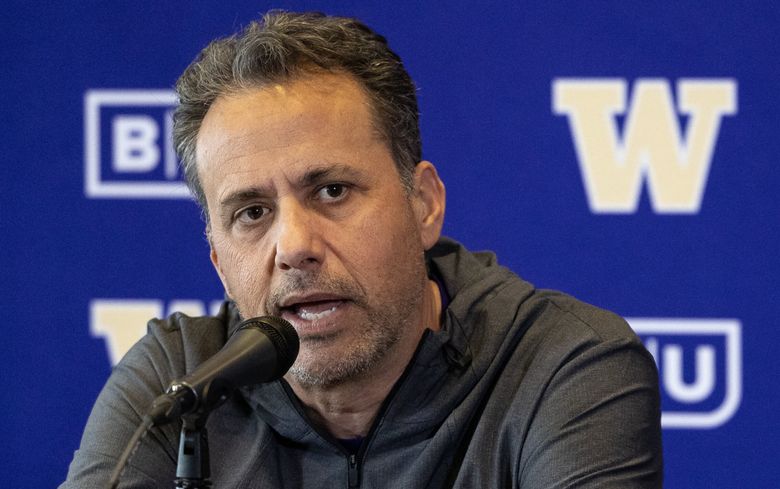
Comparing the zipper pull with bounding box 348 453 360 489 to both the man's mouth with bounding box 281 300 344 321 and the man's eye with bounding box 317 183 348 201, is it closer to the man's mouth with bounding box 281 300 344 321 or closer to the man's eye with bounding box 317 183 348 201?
the man's mouth with bounding box 281 300 344 321

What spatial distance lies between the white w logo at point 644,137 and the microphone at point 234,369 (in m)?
1.42

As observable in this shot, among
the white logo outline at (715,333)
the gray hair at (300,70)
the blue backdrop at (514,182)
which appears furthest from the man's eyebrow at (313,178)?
the white logo outline at (715,333)

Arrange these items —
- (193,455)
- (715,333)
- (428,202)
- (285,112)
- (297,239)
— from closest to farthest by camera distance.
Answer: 1. (193,455)
2. (297,239)
3. (285,112)
4. (428,202)
5. (715,333)

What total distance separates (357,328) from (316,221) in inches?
7.2

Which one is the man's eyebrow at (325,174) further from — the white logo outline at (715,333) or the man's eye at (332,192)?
the white logo outline at (715,333)

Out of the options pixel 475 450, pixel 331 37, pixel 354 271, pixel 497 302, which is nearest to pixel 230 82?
pixel 331 37

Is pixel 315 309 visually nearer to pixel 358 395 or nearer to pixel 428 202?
pixel 358 395

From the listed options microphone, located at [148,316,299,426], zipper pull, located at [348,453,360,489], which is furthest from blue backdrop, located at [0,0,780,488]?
microphone, located at [148,316,299,426]

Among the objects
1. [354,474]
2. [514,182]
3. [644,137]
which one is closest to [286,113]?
[354,474]

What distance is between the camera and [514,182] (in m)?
2.65

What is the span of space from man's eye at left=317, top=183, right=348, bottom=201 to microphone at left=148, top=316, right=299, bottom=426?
45 centimetres

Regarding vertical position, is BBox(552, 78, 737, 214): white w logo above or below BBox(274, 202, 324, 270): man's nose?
above

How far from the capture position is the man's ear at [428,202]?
1998mm

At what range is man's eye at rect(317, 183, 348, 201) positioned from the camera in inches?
71.2
